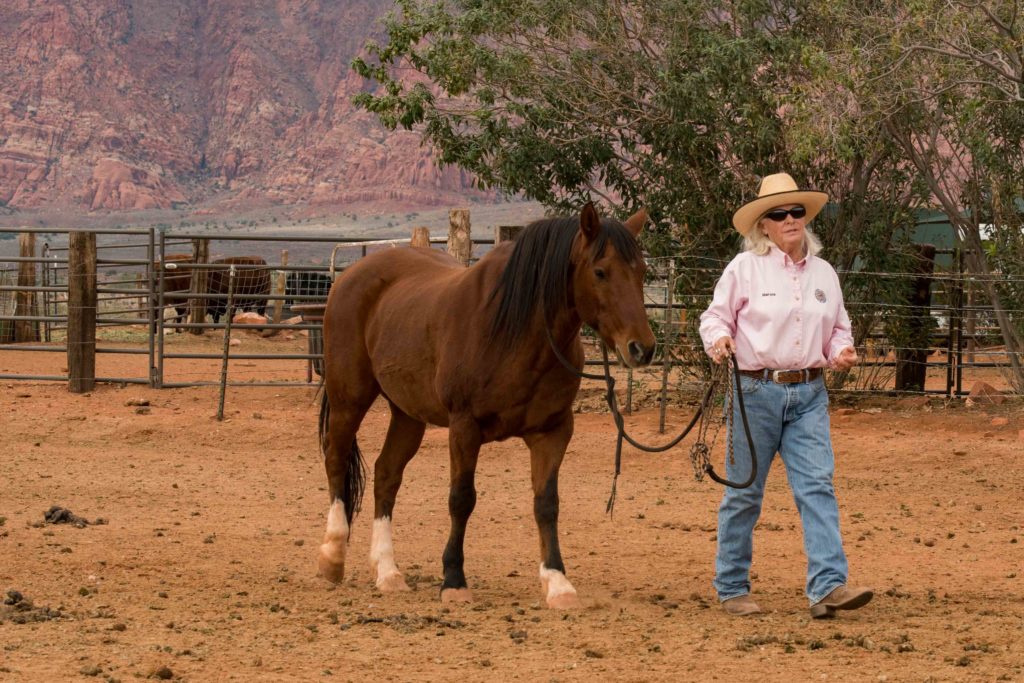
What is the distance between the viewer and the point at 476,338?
19.9 ft

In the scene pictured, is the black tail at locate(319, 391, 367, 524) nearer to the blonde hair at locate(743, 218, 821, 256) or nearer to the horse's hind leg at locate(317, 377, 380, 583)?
the horse's hind leg at locate(317, 377, 380, 583)

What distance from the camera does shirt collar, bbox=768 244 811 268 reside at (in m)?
5.45

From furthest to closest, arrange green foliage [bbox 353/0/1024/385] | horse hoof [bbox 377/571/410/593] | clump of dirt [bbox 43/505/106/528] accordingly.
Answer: green foliage [bbox 353/0/1024/385] < clump of dirt [bbox 43/505/106/528] < horse hoof [bbox 377/571/410/593]

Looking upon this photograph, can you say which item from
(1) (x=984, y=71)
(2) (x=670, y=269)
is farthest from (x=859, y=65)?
(2) (x=670, y=269)

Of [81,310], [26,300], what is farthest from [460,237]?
[26,300]

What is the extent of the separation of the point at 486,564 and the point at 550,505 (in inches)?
46.0

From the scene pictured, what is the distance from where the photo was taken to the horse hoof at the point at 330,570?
656cm

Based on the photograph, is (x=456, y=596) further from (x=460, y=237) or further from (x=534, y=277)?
(x=460, y=237)

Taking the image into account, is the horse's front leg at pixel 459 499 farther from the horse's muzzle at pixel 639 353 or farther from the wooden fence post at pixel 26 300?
the wooden fence post at pixel 26 300

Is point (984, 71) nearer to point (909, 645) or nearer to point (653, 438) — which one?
point (653, 438)

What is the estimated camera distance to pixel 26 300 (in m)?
21.0

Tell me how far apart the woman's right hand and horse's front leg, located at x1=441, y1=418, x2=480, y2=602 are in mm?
1255

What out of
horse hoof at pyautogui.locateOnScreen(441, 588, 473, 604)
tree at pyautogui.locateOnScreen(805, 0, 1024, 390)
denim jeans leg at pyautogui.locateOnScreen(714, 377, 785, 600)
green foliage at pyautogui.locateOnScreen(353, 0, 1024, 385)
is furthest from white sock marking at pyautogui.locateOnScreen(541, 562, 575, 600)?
tree at pyautogui.locateOnScreen(805, 0, 1024, 390)

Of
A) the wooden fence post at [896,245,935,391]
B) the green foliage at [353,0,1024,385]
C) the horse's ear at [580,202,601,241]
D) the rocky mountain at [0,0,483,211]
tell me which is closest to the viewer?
the horse's ear at [580,202,601,241]
